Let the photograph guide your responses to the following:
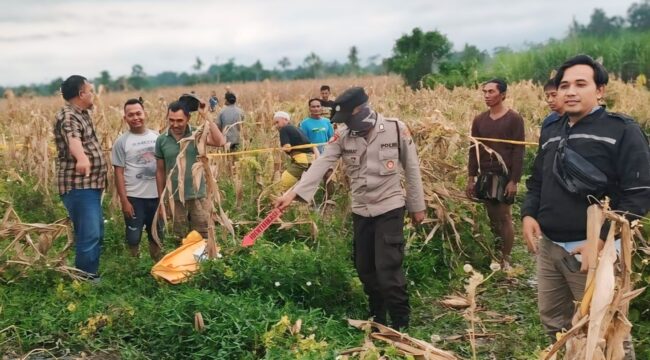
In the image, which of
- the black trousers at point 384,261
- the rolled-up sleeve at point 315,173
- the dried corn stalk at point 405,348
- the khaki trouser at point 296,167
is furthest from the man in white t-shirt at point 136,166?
the dried corn stalk at point 405,348

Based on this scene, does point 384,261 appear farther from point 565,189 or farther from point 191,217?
point 191,217

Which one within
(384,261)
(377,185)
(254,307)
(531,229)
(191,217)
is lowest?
(254,307)

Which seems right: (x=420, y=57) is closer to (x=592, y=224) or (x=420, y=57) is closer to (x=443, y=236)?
(x=443, y=236)

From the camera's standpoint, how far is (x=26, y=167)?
8.95 metres

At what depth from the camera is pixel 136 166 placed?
5527 mm

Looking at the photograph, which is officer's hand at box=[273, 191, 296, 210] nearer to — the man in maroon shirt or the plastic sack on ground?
the plastic sack on ground

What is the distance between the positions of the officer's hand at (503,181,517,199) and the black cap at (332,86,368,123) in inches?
71.6

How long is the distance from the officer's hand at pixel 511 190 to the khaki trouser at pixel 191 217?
253cm

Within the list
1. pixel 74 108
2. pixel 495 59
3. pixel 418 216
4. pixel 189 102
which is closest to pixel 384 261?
pixel 418 216

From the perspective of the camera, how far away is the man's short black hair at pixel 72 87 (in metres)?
5.04

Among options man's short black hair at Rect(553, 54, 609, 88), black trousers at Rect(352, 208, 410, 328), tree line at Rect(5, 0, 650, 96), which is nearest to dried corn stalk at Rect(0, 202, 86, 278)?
black trousers at Rect(352, 208, 410, 328)

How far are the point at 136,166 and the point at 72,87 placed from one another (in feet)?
2.81

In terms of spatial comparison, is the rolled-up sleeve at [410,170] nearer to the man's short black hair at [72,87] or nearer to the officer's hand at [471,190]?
the officer's hand at [471,190]

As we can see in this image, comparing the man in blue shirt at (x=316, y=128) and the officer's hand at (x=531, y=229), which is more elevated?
the man in blue shirt at (x=316, y=128)
